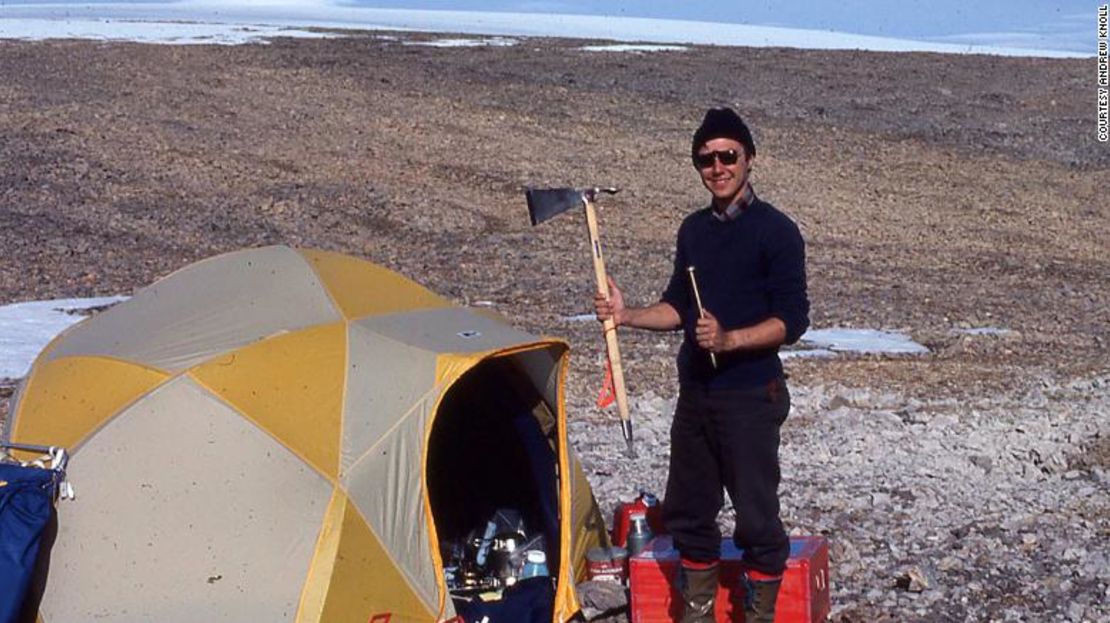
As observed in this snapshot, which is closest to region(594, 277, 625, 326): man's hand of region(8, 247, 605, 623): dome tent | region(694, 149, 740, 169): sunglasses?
region(694, 149, 740, 169): sunglasses

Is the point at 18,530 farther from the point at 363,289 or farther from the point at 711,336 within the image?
the point at 711,336

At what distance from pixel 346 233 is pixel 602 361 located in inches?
227

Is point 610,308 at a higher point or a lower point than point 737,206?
lower

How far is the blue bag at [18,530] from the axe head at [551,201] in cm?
199

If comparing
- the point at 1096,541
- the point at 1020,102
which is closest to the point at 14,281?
the point at 1096,541

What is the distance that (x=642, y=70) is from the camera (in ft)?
88.4

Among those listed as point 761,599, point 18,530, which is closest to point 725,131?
point 761,599

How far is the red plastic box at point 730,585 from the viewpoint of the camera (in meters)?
6.38

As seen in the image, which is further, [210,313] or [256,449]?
[210,313]

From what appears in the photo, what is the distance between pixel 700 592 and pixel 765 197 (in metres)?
14.0

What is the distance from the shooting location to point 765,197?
1995cm

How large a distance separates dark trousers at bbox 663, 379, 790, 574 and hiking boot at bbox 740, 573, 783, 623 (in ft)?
0.19

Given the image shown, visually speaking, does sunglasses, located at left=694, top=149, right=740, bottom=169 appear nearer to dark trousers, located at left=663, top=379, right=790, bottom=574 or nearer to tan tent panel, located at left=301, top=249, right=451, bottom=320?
dark trousers, located at left=663, top=379, right=790, bottom=574

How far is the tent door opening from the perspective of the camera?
7508 mm
